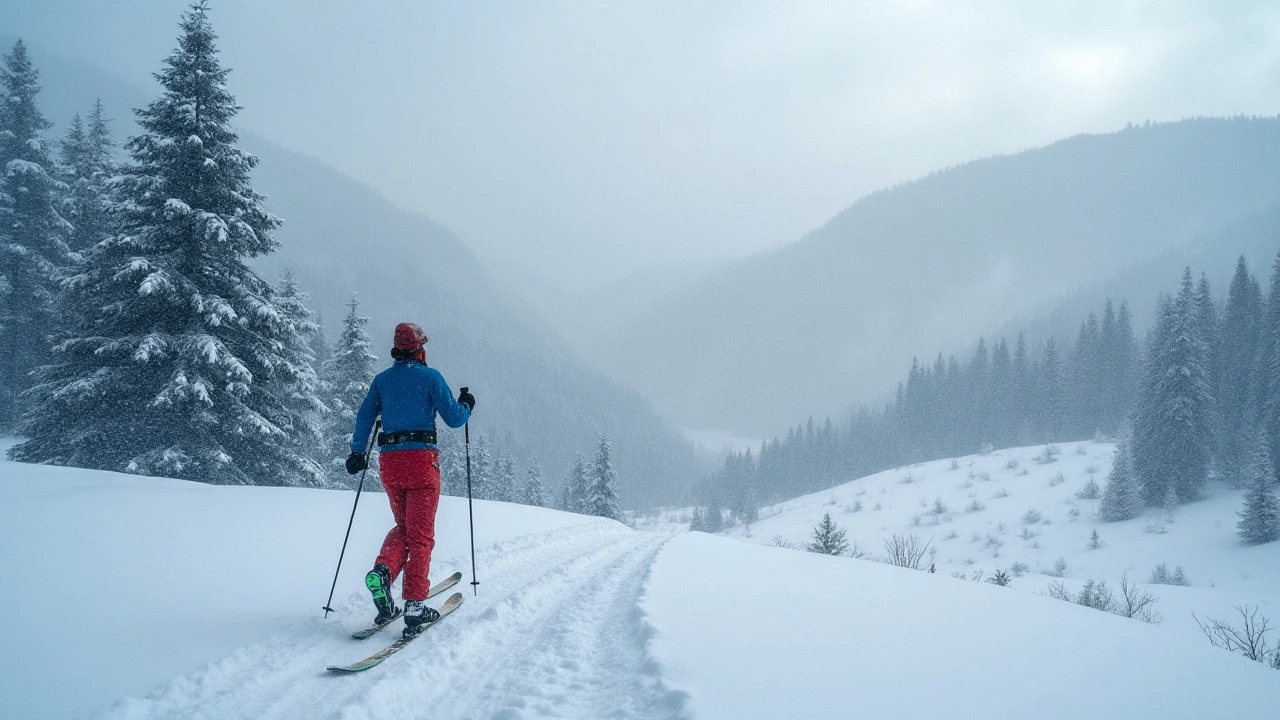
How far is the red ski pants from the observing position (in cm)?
435

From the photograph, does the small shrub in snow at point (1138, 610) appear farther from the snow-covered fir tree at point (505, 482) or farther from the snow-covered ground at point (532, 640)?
the snow-covered fir tree at point (505, 482)

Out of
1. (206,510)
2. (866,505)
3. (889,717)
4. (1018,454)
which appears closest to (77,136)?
(206,510)

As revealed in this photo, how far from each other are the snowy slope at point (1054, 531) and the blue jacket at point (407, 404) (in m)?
13.3

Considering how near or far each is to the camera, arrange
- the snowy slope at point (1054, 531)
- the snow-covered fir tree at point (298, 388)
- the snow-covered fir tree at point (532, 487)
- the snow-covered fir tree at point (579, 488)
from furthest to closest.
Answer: the snow-covered fir tree at point (532, 487) < the snow-covered fir tree at point (579, 488) < the snowy slope at point (1054, 531) < the snow-covered fir tree at point (298, 388)

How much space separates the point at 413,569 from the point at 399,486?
2.30 ft

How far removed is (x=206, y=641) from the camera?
351 cm

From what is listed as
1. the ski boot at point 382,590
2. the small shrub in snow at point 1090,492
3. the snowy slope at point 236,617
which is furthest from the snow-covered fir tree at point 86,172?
the small shrub in snow at point 1090,492

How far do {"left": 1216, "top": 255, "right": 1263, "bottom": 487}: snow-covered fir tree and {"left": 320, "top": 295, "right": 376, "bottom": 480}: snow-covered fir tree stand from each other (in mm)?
48879

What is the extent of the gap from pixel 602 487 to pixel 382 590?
1142 inches

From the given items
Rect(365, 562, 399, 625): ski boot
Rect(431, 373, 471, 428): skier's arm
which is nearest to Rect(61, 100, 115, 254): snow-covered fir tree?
Rect(431, 373, 471, 428): skier's arm

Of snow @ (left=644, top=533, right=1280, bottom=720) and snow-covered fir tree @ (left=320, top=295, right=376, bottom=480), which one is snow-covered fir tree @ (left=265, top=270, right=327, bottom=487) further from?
snow @ (left=644, top=533, right=1280, bottom=720)

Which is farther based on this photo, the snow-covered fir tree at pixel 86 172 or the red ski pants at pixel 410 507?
the snow-covered fir tree at pixel 86 172

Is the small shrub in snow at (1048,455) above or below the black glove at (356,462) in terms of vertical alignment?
below

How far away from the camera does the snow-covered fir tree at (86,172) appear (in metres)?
19.8
